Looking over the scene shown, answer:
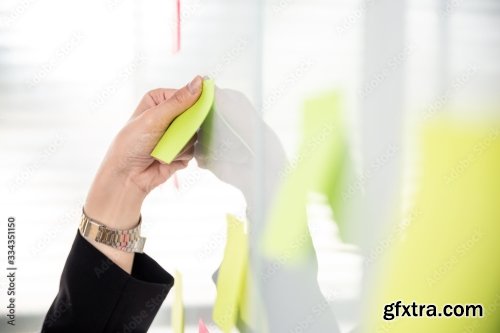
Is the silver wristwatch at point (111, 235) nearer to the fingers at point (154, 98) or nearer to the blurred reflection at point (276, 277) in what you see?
the fingers at point (154, 98)

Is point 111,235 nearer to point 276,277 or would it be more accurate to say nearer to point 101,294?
point 101,294

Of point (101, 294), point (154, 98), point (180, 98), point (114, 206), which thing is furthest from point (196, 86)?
point (101, 294)

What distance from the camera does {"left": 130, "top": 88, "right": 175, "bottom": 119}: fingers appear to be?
102 centimetres

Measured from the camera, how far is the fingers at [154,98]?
40.1 inches

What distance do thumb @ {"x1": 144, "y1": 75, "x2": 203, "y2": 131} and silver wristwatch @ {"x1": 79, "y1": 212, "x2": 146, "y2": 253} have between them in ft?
0.64

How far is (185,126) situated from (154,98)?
16 centimetres

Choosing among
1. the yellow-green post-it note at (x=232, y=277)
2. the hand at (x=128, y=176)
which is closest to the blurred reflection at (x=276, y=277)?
the yellow-green post-it note at (x=232, y=277)

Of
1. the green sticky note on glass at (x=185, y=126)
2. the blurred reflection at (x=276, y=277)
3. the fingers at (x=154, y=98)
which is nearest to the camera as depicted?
the blurred reflection at (x=276, y=277)

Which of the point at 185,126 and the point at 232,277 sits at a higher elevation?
the point at 185,126

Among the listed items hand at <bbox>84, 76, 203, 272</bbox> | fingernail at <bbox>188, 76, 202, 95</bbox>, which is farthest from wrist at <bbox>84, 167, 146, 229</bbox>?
fingernail at <bbox>188, 76, 202, 95</bbox>

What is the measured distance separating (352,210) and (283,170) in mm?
97

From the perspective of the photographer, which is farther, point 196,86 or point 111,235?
point 111,235

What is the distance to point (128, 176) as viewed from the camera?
1.03 meters

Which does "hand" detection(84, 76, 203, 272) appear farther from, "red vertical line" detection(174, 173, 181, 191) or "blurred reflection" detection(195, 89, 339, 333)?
"blurred reflection" detection(195, 89, 339, 333)
